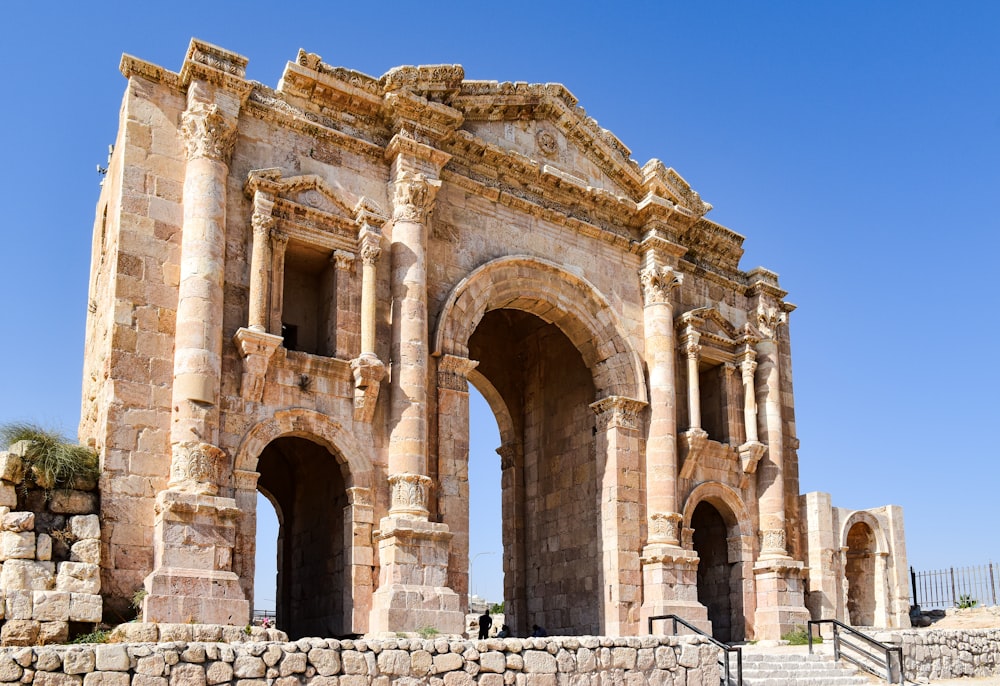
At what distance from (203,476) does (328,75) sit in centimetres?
682

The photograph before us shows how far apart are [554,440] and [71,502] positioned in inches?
413

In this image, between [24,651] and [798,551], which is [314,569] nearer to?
[24,651]

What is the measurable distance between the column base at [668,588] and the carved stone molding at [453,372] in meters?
4.68

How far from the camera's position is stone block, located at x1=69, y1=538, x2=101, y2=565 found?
12516 mm

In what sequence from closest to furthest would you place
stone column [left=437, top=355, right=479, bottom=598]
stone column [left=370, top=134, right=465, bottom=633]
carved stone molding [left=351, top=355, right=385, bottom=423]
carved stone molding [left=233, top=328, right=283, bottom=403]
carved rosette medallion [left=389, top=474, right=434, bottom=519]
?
carved stone molding [left=233, top=328, right=283, bottom=403], stone column [left=370, top=134, right=465, bottom=633], carved rosette medallion [left=389, top=474, right=434, bottom=519], carved stone molding [left=351, top=355, right=385, bottom=423], stone column [left=437, top=355, right=479, bottom=598]

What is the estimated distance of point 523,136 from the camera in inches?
756

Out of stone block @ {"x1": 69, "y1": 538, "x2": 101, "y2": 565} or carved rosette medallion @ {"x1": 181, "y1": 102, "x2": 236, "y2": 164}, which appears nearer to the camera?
stone block @ {"x1": 69, "y1": 538, "x2": 101, "y2": 565}

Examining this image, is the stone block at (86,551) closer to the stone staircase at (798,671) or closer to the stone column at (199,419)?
the stone column at (199,419)

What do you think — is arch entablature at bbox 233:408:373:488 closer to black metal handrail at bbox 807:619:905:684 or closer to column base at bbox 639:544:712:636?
column base at bbox 639:544:712:636

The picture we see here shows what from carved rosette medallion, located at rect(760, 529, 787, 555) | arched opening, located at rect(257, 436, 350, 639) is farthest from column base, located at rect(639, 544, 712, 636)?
arched opening, located at rect(257, 436, 350, 639)

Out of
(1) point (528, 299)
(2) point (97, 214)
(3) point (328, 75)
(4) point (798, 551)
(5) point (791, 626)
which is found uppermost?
(3) point (328, 75)

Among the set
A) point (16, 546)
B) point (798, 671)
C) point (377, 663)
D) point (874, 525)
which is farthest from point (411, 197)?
point (874, 525)

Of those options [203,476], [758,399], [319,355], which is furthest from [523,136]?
[203,476]

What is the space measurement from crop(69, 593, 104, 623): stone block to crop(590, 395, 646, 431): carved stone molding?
9.70 meters
